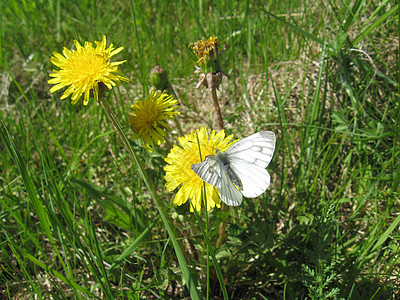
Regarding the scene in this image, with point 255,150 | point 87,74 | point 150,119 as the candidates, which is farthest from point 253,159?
point 87,74

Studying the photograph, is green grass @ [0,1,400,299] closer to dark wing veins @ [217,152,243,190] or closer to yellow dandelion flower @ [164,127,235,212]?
yellow dandelion flower @ [164,127,235,212]

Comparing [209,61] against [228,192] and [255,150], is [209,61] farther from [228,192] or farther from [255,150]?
[228,192]

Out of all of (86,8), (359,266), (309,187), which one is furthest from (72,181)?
(86,8)

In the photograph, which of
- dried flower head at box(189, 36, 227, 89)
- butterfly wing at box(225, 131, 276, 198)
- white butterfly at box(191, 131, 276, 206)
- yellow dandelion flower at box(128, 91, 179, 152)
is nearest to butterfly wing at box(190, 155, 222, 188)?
white butterfly at box(191, 131, 276, 206)

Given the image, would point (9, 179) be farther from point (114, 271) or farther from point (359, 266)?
point (359, 266)

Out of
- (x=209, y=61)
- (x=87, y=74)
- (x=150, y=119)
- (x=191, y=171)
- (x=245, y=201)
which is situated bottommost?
(x=245, y=201)

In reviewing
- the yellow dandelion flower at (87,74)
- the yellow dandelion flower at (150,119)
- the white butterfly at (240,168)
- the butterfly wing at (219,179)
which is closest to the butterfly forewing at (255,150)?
the white butterfly at (240,168)

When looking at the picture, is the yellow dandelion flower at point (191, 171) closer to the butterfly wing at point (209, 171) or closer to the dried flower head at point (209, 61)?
the butterfly wing at point (209, 171)
